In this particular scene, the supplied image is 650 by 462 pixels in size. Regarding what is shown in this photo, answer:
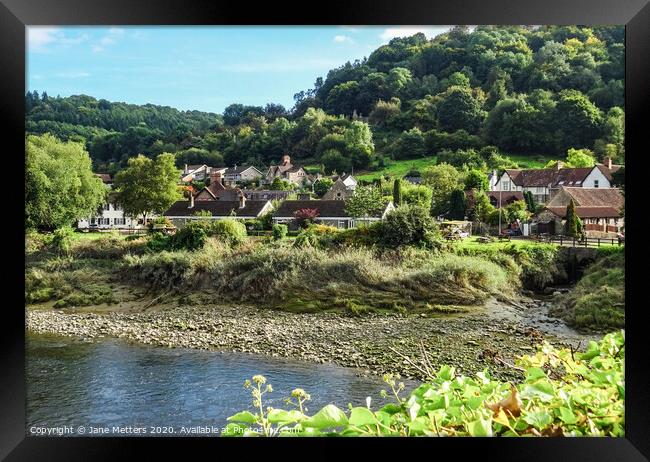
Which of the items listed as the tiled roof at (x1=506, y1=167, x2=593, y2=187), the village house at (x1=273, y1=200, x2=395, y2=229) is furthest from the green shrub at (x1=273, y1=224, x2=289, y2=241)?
the tiled roof at (x1=506, y1=167, x2=593, y2=187)

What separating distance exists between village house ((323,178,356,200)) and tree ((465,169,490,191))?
86 centimetres

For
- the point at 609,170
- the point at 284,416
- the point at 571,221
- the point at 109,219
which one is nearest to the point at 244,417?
the point at 284,416

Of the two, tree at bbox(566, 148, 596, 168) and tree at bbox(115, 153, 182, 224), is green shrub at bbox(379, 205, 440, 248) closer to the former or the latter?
tree at bbox(566, 148, 596, 168)

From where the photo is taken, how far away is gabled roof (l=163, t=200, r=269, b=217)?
4570mm

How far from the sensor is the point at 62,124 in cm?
420

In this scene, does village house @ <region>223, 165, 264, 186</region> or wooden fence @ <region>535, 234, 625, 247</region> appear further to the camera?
village house @ <region>223, 165, 264, 186</region>

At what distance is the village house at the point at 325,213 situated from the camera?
14.5 feet

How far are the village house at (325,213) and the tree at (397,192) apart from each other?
0.04 m

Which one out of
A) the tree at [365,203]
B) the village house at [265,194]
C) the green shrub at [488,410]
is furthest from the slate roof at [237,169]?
the green shrub at [488,410]
